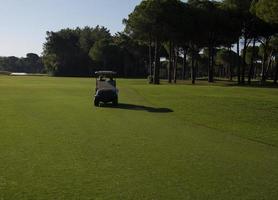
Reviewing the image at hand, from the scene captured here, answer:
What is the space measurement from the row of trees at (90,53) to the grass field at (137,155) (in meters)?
93.9

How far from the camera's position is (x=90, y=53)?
133375 mm

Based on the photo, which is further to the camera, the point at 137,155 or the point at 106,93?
the point at 106,93

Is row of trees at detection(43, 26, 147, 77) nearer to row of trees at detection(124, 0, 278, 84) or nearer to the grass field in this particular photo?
row of trees at detection(124, 0, 278, 84)

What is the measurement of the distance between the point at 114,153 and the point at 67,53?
138395mm

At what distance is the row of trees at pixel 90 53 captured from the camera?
417 ft

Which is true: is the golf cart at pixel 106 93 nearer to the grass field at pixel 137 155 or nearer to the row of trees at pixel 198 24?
the grass field at pixel 137 155

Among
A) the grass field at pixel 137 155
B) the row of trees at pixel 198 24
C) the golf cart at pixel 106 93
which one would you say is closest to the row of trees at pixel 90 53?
the row of trees at pixel 198 24

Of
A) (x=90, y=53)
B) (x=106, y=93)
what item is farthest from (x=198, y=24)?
(x=90, y=53)

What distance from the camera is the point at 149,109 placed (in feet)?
98.3

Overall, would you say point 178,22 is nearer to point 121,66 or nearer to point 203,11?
point 203,11

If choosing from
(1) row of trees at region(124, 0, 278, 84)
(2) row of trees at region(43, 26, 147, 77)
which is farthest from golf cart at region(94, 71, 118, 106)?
(2) row of trees at region(43, 26, 147, 77)

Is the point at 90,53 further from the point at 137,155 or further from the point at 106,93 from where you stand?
the point at 137,155

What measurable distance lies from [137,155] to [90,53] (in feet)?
396

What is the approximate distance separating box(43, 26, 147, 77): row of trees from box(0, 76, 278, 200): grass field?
93938 millimetres
